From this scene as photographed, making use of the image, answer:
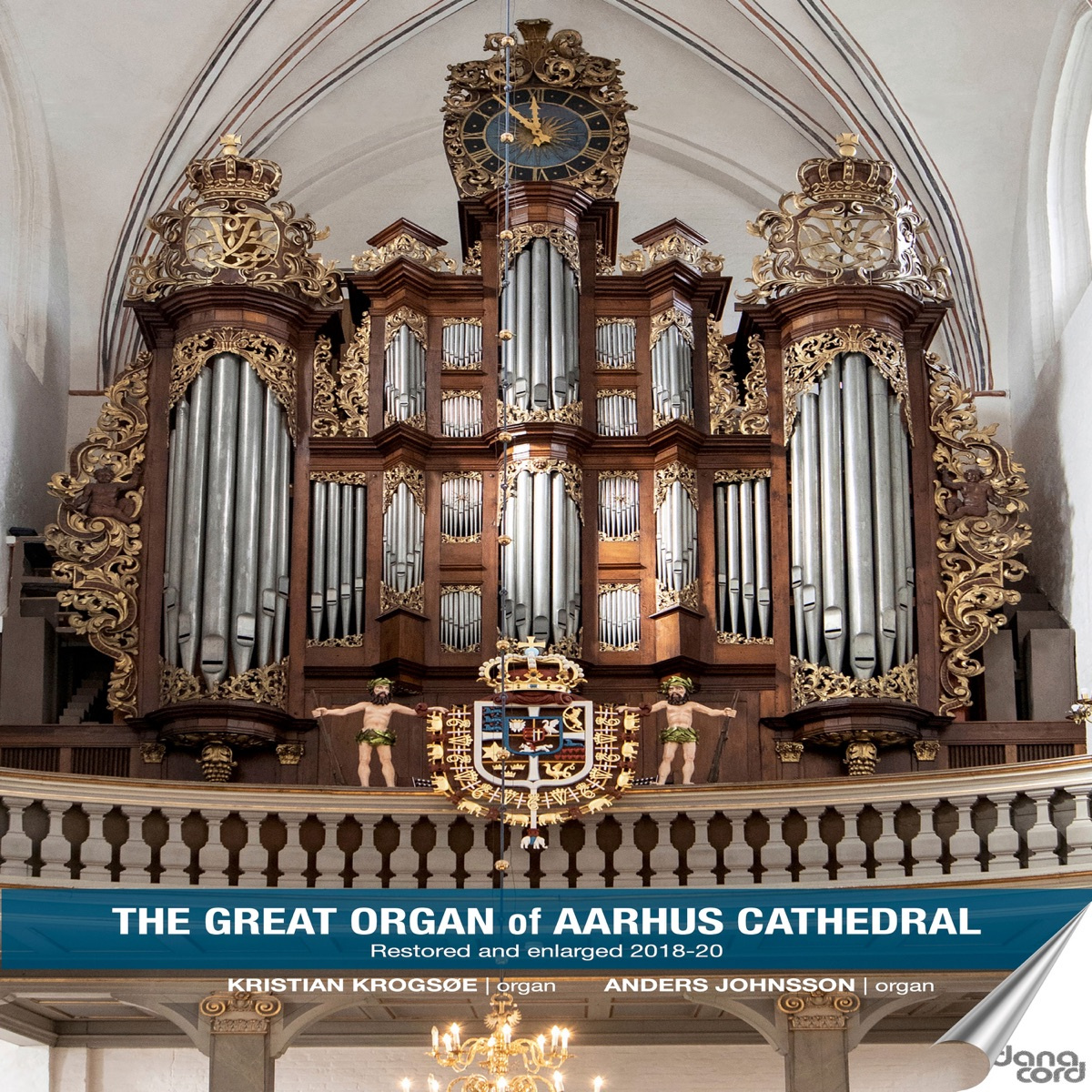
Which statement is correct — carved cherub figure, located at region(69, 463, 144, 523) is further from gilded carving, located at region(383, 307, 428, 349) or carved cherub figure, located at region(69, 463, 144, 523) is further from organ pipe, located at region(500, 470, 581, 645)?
organ pipe, located at region(500, 470, 581, 645)

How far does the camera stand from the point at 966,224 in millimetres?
19562

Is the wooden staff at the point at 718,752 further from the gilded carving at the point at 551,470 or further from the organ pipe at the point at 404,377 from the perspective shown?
the organ pipe at the point at 404,377

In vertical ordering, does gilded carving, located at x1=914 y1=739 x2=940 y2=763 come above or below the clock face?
below

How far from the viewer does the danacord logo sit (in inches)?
414

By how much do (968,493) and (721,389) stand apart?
2115mm

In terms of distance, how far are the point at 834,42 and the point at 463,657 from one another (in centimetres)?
716

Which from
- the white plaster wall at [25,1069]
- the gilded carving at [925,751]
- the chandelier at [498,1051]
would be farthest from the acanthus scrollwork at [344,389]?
the chandelier at [498,1051]

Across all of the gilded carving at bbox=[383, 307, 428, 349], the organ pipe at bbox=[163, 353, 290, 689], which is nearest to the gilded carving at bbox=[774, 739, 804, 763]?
the organ pipe at bbox=[163, 353, 290, 689]

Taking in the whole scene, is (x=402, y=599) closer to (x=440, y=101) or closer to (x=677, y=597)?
(x=677, y=597)

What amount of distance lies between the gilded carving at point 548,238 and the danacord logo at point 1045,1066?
8.34 metres

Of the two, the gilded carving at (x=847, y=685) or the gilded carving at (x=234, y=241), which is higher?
the gilded carving at (x=234, y=241)

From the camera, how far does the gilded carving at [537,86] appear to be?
701 inches

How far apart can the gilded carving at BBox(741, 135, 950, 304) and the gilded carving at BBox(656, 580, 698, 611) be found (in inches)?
100

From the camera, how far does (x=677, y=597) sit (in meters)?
16.1
